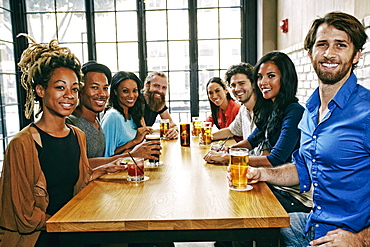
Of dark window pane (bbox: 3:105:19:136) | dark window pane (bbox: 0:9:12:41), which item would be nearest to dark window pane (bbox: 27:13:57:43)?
dark window pane (bbox: 0:9:12:41)

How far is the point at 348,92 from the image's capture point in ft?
4.54

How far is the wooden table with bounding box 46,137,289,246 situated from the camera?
3.70ft

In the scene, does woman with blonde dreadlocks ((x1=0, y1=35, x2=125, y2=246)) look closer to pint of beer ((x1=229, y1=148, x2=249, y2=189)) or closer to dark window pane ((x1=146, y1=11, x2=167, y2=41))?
pint of beer ((x1=229, y1=148, x2=249, y2=189))

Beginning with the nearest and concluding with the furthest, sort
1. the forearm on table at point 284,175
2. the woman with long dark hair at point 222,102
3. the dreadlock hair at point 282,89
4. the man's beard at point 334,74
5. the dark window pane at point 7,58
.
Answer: the man's beard at point 334,74 < the forearm on table at point 284,175 < the dreadlock hair at point 282,89 < the woman with long dark hair at point 222,102 < the dark window pane at point 7,58

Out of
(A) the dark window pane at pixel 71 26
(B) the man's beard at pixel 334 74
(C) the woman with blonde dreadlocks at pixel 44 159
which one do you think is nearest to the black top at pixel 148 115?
(A) the dark window pane at pixel 71 26

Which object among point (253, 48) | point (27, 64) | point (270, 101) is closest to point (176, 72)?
point (253, 48)

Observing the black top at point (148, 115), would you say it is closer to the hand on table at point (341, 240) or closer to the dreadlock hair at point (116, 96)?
the dreadlock hair at point (116, 96)

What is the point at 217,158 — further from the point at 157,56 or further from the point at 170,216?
the point at 157,56

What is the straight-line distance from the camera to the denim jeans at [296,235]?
5.12ft

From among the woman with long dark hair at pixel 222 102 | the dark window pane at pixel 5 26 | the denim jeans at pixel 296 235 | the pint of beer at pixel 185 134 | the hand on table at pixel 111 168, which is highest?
the dark window pane at pixel 5 26

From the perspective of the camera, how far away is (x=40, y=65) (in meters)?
1.67

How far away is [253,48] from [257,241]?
4.15 meters

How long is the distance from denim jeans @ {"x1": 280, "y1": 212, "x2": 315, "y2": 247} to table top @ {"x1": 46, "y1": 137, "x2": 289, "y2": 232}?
1.10 ft

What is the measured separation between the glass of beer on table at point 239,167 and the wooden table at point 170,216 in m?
0.05
